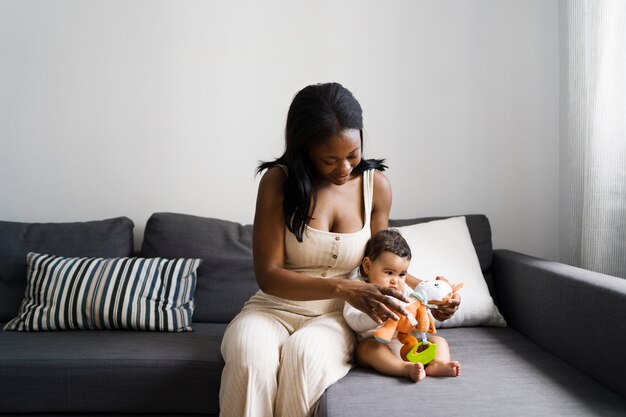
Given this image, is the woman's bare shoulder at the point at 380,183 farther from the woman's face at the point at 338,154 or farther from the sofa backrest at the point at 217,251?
the sofa backrest at the point at 217,251

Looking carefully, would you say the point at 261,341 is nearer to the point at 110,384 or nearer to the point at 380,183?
the point at 110,384

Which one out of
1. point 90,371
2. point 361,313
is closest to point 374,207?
point 361,313

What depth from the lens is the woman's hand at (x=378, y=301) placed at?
1.31 meters

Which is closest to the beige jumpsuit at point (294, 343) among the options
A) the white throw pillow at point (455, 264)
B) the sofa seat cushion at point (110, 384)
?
the sofa seat cushion at point (110, 384)

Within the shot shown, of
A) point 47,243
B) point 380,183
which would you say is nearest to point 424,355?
point 380,183

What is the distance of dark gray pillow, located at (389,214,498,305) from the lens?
222 cm

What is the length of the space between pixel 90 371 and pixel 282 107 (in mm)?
1446

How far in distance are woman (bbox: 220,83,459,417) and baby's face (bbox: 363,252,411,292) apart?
4.5 inches

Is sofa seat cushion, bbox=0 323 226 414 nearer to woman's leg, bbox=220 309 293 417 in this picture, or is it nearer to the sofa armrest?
woman's leg, bbox=220 309 293 417

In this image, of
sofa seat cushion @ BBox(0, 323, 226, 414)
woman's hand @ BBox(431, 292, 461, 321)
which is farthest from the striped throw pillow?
woman's hand @ BBox(431, 292, 461, 321)

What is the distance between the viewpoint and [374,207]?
1.80 metres

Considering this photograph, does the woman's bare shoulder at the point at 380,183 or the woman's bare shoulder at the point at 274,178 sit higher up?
the woman's bare shoulder at the point at 274,178

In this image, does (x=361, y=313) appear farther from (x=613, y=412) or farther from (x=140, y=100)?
(x=140, y=100)

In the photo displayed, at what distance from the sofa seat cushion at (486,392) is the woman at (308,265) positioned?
0.11m
